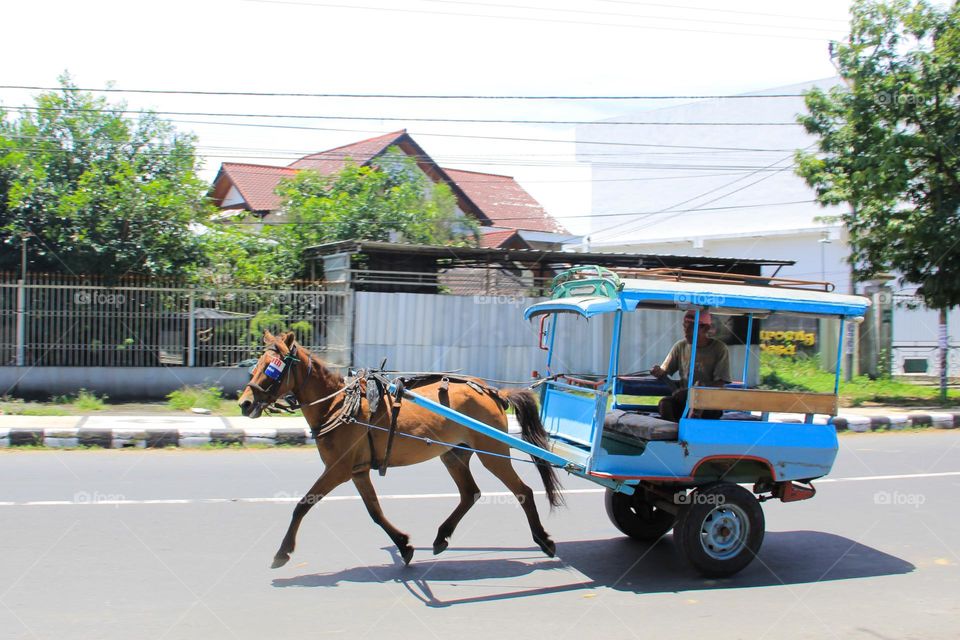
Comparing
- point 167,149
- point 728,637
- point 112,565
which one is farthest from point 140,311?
point 728,637

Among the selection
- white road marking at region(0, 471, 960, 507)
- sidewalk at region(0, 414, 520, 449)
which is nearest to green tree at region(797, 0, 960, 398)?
sidewalk at region(0, 414, 520, 449)

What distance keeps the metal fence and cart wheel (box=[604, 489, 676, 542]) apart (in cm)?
1011

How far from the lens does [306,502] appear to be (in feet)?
20.1

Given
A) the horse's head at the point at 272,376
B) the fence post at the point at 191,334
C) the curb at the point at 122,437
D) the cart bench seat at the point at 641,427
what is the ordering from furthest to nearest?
the fence post at the point at 191,334, the curb at the point at 122,437, the cart bench seat at the point at 641,427, the horse's head at the point at 272,376

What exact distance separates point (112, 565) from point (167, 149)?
14.1 meters

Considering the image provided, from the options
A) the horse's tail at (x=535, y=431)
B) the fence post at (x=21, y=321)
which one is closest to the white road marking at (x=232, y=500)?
the horse's tail at (x=535, y=431)

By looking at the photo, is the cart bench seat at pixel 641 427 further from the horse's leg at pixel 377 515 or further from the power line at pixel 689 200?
the power line at pixel 689 200

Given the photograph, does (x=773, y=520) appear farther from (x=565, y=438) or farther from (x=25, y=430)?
(x=25, y=430)

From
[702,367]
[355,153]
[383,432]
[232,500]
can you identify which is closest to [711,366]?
[702,367]

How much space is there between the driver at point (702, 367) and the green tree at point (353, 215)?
13.6 meters

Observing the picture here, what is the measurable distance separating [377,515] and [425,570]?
→ 1.88ft

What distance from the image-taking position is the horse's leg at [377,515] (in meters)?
6.27

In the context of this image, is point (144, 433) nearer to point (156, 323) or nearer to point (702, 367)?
point (156, 323)

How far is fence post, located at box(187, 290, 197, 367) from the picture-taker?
1619cm
